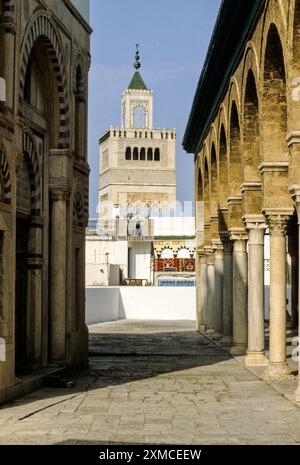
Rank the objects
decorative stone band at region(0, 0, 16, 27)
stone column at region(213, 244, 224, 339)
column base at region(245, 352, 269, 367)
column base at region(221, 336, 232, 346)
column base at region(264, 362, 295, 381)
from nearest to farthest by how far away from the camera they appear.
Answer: decorative stone band at region(0, 0, 16, 27) < column base at region(264, 362, 295, 381) < column base at region(245, 352, 269, 367) < column base at region(221, 336, 232, 346) < stone column at region(213, 244, 224, 339)

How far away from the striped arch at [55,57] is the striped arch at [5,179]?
177 cm

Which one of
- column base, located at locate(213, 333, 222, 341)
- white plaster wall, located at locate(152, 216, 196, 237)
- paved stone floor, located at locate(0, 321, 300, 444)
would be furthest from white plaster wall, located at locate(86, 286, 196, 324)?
white plaster wall, located at locate(152, 216, 196, 237)

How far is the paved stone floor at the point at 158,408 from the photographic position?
9.34 m

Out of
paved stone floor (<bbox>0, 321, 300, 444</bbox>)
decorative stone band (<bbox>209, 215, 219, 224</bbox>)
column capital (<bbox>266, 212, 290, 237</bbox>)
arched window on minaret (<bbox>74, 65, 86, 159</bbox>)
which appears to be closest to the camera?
paved stone floor (<bbox>0, 321, 300, 444</bbox>)

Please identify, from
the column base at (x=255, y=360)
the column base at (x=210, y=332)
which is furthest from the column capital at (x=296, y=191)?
the column base at (x=210, y=332)

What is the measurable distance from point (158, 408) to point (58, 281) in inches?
173

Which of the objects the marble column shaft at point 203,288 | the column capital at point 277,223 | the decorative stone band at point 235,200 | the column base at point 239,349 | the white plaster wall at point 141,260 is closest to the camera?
the column capital at point 277,223

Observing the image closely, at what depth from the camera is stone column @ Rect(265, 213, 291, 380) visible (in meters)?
13.8

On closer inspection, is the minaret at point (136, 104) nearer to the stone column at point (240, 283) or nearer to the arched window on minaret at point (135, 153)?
the arched window on minaret at point (135, 153)

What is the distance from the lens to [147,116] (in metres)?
92.6

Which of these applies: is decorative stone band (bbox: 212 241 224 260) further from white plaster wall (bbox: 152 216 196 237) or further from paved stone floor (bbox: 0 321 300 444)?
white plaster wall (bbox: 152 216 196 237)

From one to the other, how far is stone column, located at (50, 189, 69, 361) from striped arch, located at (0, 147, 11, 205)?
Answer: 11.2ft

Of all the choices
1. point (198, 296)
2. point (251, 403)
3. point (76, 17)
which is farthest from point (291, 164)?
point (198, 296)

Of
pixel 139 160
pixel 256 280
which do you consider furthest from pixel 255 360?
pixel 139 160
